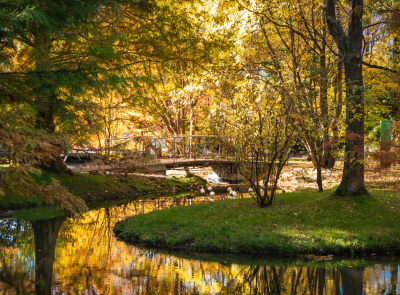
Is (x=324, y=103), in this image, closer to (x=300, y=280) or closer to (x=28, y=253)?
(x=300, y=280)

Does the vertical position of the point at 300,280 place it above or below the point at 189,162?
below

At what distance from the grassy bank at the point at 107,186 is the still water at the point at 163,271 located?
4285 mm

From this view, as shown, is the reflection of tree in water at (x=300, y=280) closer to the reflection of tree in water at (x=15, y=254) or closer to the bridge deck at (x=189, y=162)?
the reflection of tree in water at (x=15, y=254)

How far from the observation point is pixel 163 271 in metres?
6.21

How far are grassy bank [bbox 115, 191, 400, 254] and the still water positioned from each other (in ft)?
0.93

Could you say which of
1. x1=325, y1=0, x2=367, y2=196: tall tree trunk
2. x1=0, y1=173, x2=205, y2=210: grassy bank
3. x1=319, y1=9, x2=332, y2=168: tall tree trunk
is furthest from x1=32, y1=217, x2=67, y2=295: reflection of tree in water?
x1=319, y1=9, x2=332, y2=168: tall tree trunk

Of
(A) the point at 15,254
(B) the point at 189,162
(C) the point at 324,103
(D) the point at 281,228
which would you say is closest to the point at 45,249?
(A) the point at 15,254

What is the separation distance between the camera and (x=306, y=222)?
8148 mm

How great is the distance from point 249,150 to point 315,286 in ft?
14.9

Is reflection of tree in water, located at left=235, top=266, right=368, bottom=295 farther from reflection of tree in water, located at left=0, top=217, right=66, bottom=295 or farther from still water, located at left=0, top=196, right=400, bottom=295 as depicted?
reflection of tree in water, located at left=0, top=217, right=66, bottom=295

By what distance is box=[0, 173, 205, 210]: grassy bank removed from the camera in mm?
12355

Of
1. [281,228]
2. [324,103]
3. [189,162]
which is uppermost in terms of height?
[324,103]

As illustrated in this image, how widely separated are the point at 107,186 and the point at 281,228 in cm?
936

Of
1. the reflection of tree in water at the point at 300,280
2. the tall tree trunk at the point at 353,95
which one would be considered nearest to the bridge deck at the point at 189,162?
the tall tree trunk at the point at 353,95
